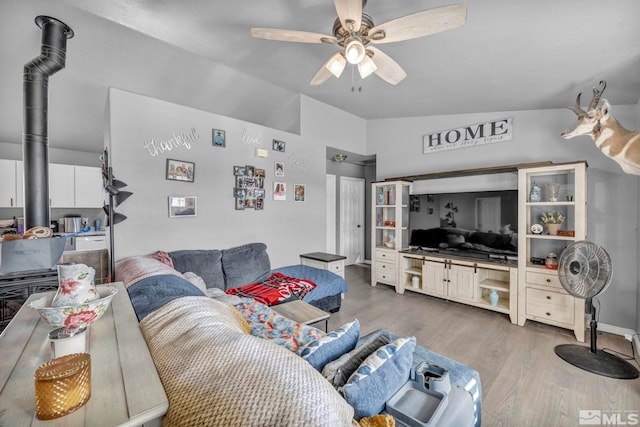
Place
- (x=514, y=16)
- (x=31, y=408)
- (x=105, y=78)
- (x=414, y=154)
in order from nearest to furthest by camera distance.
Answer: (x=31, y=408), (x=514, y=16), (x=105, y=78), (x=414, y=154)

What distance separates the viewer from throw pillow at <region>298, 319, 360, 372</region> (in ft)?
3.69

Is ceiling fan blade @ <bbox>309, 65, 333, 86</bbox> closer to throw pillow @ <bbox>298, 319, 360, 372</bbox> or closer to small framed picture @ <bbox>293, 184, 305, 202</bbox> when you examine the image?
small framed picture @ <bbox>293, 184, 305, 202</bbox>

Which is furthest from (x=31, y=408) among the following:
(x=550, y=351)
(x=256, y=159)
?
(x=550, y=351)

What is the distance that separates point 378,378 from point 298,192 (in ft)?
10.4

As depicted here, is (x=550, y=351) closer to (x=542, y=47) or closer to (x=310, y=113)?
(x=542, y=47)

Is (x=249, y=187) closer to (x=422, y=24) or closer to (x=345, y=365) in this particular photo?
(x=422, y=24)

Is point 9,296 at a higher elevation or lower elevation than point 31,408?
lower

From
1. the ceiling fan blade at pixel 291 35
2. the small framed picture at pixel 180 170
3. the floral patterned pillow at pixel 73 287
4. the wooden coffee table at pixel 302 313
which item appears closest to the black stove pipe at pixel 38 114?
the small framed picture at pixel 180 170

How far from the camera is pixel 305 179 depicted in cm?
411

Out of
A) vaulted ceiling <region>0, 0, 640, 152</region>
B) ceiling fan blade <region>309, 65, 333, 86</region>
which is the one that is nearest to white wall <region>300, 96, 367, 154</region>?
vaulted ceiling <region>0, 0, 640, 152</region>

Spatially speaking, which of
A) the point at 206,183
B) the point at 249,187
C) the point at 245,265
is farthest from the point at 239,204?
the point at 245,265

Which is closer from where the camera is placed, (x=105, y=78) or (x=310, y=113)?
(x=105, y=78)

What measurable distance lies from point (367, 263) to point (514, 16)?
5.03m

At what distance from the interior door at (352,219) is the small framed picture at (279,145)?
7.68 ft
